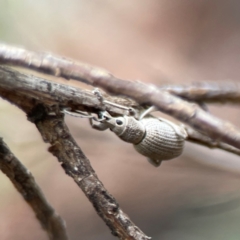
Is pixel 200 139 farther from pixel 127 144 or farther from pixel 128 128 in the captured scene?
pixel 127 144

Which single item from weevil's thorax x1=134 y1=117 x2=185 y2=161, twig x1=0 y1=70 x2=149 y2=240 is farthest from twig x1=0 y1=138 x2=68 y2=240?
weevil's thorax x1=134 y1=117 x2=185 y2=161

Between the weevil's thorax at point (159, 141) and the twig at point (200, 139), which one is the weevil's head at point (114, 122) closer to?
the weevil's thorax at point (159, 141)

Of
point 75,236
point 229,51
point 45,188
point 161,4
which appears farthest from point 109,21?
point 75,236

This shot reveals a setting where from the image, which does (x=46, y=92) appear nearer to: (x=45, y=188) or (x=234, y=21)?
(x=45, y=188)

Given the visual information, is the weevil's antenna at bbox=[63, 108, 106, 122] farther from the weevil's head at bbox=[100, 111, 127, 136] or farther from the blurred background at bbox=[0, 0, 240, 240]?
the blurred background at bbox=[0, 0, 240, 240]

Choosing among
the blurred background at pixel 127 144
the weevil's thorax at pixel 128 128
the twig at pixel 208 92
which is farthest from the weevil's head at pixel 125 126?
the blurred background at pixel 127 144

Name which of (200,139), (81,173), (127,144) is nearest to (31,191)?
(81,173)
